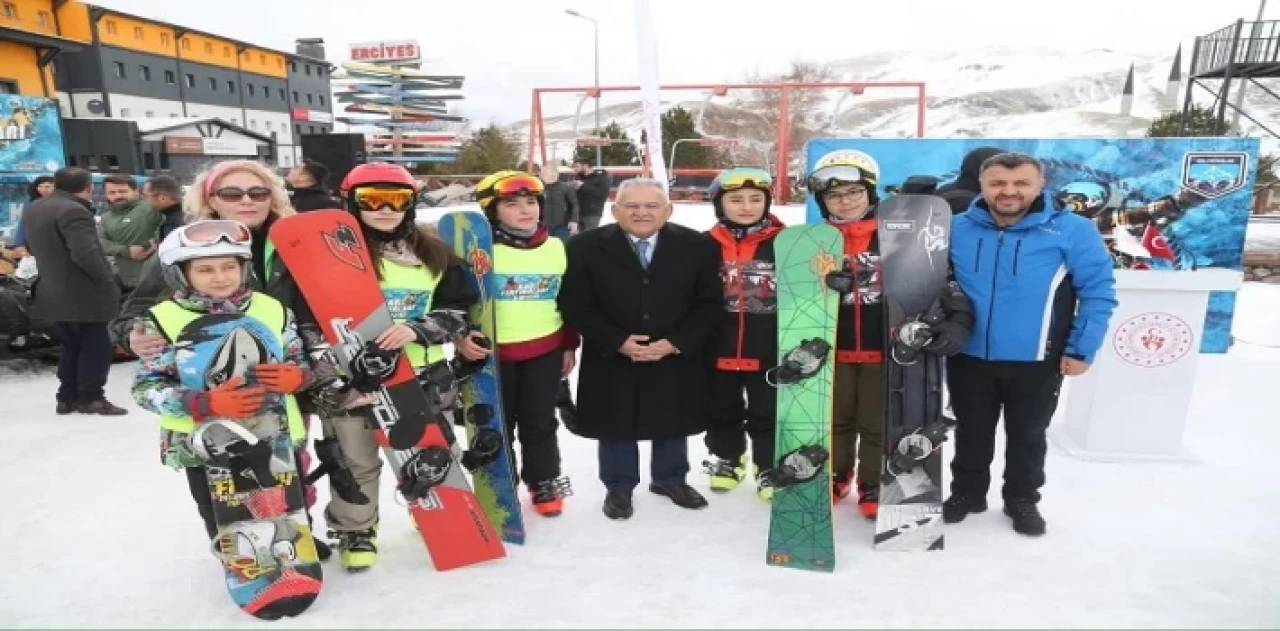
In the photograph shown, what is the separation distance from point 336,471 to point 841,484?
6.82 feet

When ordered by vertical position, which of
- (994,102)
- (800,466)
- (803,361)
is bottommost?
(800,466)

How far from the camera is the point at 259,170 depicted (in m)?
2.53

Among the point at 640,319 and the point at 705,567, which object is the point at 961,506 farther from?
the point at 640,319

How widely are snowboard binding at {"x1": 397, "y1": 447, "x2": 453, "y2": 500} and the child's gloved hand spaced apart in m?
0.53

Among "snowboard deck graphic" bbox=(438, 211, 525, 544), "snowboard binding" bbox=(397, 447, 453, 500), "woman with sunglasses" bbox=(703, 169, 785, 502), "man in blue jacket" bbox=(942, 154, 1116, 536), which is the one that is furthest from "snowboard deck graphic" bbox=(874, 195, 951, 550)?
"snowboard binding" bbox=(397, 447, 453, 500)

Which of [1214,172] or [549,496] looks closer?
[549,496]

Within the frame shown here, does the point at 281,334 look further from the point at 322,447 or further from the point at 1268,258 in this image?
the point at 1268,258

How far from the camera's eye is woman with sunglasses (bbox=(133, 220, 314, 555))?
206 cm

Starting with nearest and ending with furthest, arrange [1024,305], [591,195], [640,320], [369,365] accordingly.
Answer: [369,365] → [1024,305] → [640,320] → [591,195]

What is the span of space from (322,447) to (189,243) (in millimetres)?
795

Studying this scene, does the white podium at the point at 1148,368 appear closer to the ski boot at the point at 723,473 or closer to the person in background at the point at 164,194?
the ski boot at the point at 723,473

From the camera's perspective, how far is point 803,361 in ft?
8.97

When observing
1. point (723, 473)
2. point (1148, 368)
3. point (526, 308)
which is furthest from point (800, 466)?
point (1148, 368)

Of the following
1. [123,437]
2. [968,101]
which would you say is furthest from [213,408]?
[968,101]
